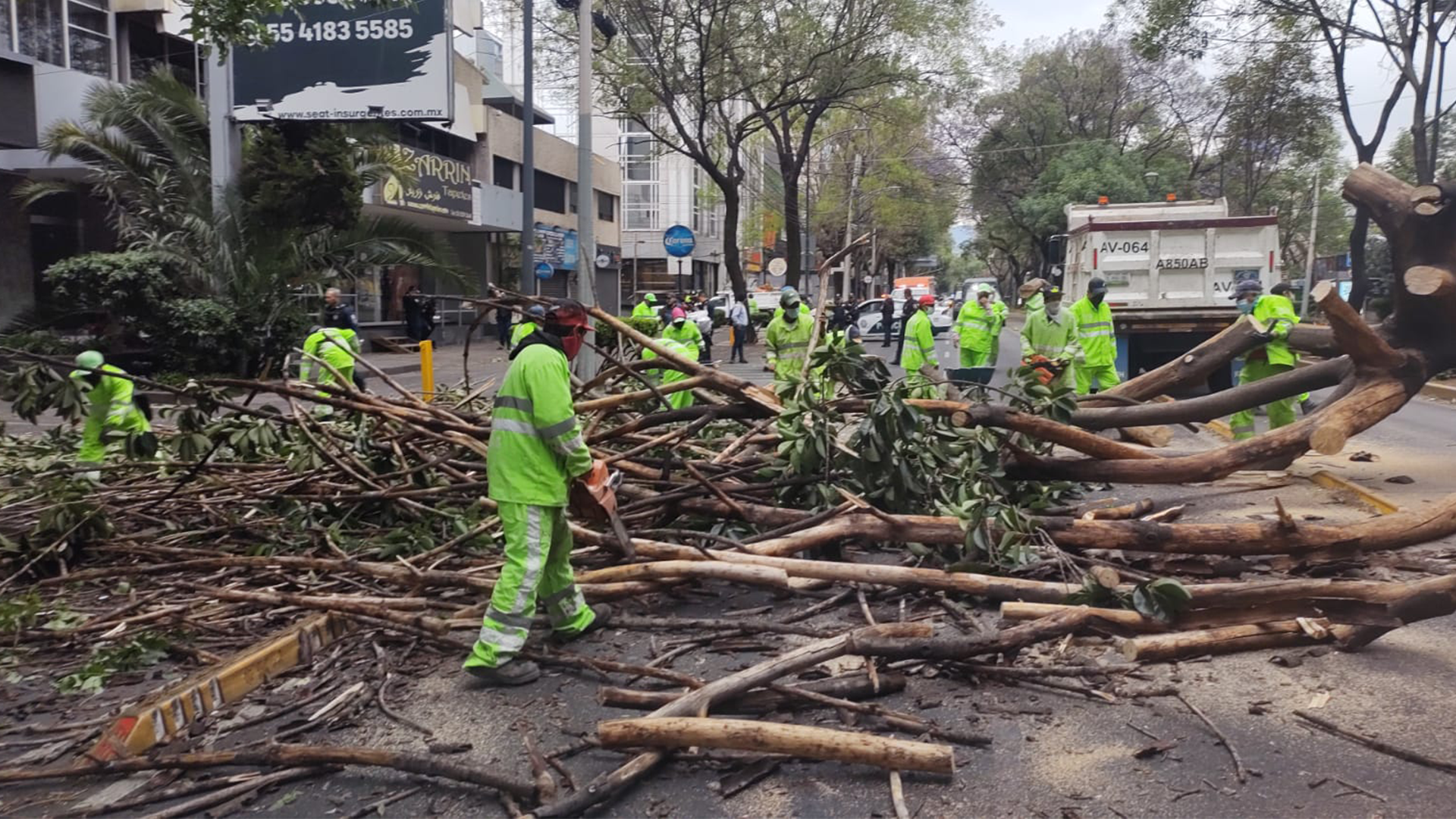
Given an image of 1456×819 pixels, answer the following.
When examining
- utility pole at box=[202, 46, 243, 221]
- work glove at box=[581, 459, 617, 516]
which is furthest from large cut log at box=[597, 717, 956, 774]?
utility pole at box=[202, 46, 243, 221]

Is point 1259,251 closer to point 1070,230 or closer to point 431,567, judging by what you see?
point 1070,230

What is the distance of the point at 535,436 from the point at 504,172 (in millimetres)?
31312

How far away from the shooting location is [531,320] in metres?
5.38

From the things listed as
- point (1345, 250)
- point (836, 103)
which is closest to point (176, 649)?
point (836, 103)

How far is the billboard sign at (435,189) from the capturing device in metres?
24.3

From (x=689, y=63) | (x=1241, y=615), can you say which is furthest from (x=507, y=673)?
(x=689, y=63)

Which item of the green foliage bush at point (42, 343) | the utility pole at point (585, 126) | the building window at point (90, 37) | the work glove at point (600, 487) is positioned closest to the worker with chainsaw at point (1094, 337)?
the utility pole at point (585, 126)

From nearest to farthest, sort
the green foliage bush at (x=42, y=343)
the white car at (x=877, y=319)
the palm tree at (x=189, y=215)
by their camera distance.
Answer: the green foliage bush at (x=42, y=343) → the palm tree at (x=189, y=215) → the white car at (x=877, y=319)

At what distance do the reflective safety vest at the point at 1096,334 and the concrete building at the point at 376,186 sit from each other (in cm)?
620

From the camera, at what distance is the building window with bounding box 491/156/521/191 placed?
33781mm

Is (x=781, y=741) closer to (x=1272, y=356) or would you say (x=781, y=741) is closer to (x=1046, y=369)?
(x=1046, y=369)

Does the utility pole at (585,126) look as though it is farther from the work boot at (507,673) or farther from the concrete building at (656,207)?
the concrete building at (656,207)

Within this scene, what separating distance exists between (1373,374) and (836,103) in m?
21.1

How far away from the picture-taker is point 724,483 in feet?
22.4
